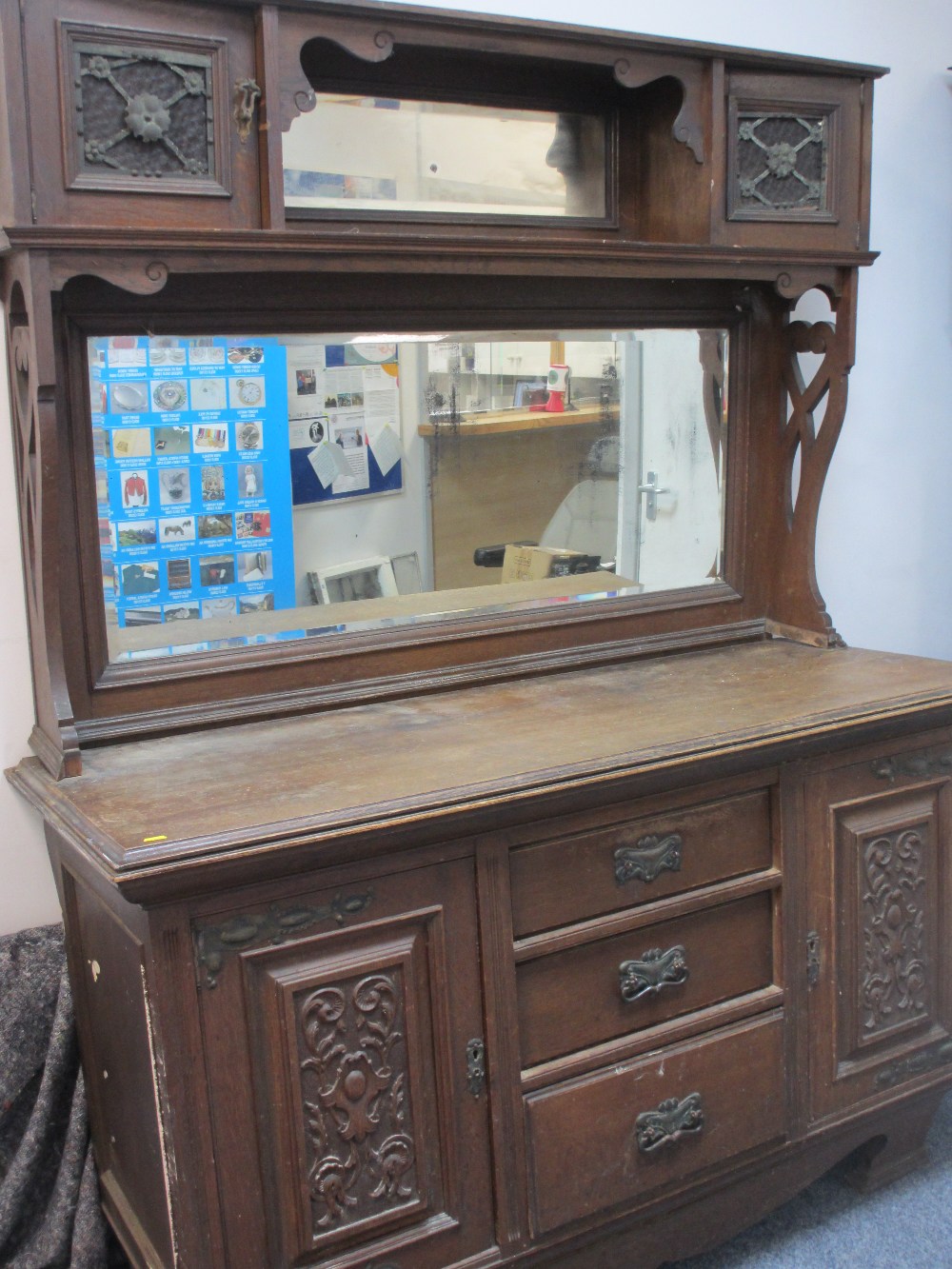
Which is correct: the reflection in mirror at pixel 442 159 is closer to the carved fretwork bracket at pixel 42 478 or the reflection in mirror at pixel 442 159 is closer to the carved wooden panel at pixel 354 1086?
the carved fretwork bracket at pixel 42 478

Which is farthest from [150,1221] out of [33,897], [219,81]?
[219,81]

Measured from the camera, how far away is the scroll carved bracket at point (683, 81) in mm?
1892

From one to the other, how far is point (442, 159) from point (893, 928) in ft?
4.72

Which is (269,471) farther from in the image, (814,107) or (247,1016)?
(814,107)

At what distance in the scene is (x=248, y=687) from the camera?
1.91 metres

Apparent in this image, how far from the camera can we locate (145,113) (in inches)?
61.4

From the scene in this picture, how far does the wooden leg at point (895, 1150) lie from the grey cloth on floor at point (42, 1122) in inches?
49.8

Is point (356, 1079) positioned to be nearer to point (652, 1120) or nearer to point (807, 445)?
point (652, 1120)

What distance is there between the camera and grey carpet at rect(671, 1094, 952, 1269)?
1989 millimetres

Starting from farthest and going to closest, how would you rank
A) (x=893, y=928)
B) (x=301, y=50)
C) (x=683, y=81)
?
(x=893, y=928) < (x=683, y=81) < (x=301, y=50)

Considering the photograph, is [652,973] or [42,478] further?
[652,973]

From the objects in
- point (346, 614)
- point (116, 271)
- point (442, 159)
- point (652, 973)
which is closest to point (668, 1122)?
point (652, 973)

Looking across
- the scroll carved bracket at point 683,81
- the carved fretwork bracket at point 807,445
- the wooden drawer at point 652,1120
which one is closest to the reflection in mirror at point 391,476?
the carved fretwork bracket at point 807,445

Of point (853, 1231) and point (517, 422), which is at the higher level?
point (517, 422)
